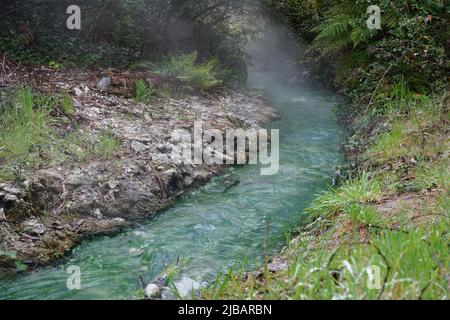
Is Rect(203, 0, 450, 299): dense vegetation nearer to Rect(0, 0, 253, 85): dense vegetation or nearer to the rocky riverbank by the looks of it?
Rect(0, 0, 253, 85): dense vegetation

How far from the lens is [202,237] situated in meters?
4.21

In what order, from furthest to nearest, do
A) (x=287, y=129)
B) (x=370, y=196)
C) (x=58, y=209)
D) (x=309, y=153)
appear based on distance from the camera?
(x=287, y=129), (x=309, y=153), (x=58, y=209), (x=370, y=196)

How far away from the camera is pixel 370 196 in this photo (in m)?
3.98

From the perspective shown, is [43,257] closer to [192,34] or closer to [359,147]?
[359,147]

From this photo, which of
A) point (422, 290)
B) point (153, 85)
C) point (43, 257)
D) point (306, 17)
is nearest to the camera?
point (422, 290)

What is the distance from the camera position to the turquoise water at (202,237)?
3.36 metres

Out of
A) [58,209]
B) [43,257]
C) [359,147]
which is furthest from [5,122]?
[359,147]

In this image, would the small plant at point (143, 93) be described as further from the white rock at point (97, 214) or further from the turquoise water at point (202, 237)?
the white rock at point (97, 214)

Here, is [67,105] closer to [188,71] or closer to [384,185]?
[188,71]

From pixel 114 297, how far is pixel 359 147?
158 inches

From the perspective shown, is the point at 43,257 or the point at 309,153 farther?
the point at 309,153

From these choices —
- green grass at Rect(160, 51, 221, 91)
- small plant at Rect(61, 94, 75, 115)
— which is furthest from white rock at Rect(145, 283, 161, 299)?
green grass at Rect(160, 51, 221, 91)

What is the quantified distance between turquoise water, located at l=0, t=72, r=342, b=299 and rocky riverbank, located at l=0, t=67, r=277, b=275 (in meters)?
0.20

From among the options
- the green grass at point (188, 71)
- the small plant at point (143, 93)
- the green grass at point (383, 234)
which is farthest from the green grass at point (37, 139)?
the green grass at point (188, 71)
